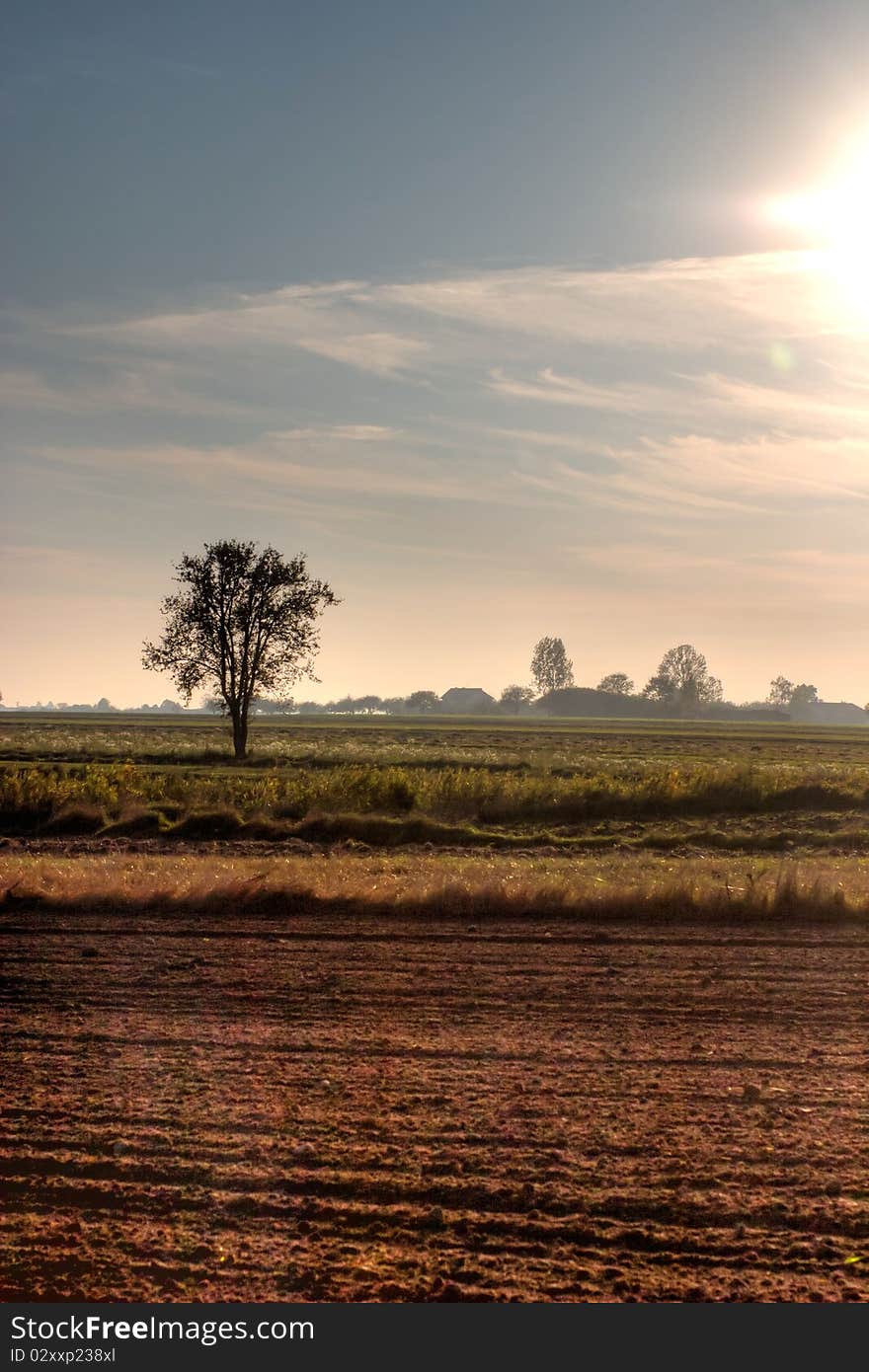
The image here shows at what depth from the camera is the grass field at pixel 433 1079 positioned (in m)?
5.78

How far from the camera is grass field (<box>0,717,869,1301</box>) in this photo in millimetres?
5781

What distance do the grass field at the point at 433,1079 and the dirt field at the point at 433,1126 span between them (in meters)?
0.03

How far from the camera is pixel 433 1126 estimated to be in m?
7.54

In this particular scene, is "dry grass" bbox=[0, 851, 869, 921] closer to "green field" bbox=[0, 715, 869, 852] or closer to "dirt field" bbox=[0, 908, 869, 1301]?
"dirt field" bbox=[0, 908, 869, 1301]

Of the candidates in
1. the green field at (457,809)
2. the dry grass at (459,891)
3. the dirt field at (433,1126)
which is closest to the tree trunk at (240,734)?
the green field at (457,809)

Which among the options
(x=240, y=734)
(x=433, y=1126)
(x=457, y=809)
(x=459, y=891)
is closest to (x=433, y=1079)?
(x=433, y=1126)

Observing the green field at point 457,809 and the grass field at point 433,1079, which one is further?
the green field at point 457,809

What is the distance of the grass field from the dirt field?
3cm

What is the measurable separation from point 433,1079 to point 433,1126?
0.98 metres

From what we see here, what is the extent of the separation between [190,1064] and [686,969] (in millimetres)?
5844

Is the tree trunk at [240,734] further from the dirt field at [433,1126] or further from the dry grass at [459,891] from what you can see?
the dirt field at [433,1126]

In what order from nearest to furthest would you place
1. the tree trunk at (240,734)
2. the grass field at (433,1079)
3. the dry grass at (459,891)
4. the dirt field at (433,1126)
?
the dirt field at (433,1126), the grass field at (433,1079), the dry grass at (459,891), the tree trunk at (240,734)

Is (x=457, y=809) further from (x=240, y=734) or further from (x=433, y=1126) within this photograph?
(x=240, y=734)

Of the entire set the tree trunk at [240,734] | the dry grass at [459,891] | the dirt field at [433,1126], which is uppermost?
the tree trunk at [240,734]
